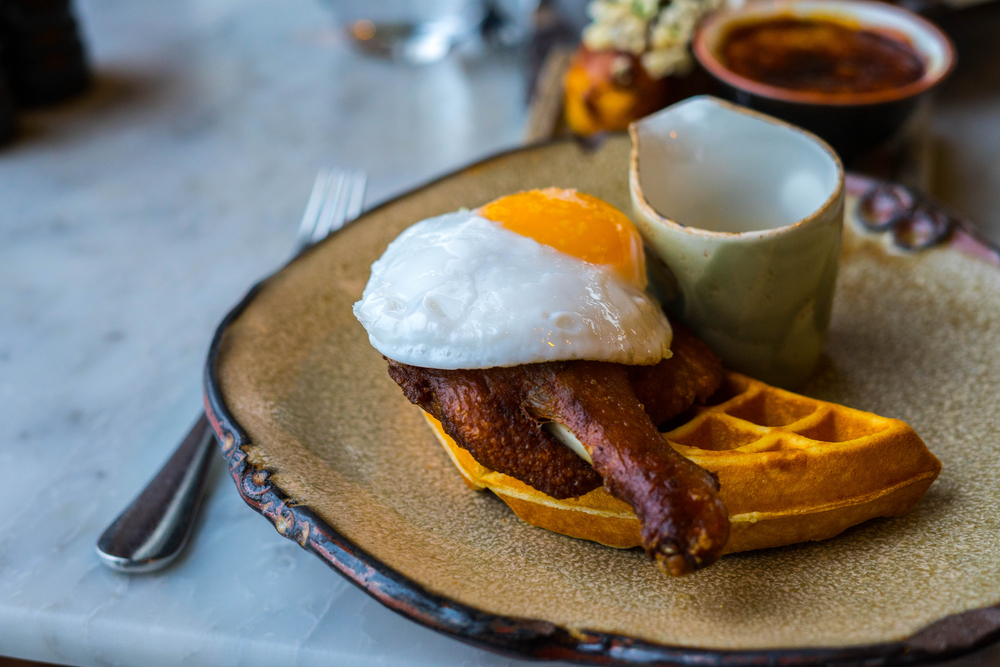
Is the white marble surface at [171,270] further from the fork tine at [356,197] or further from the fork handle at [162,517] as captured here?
the fork tine at [356,197]

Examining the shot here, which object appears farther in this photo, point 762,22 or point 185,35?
point 185,35

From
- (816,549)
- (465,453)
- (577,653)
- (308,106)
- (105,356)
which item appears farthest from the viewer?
(308,106)

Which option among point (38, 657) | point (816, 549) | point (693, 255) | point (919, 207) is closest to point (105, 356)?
point (38, 657)

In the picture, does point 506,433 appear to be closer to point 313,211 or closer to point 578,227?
point 578,227

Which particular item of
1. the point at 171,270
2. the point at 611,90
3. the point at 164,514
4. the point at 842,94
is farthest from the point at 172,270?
the point at 842,94

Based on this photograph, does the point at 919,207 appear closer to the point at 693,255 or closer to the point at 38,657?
the point at 693,255

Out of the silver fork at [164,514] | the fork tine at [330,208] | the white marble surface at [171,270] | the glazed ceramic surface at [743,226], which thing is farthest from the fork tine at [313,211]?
the glazed ceramic surface at [743,226]

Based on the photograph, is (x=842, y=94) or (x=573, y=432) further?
(x=842, y=94)
